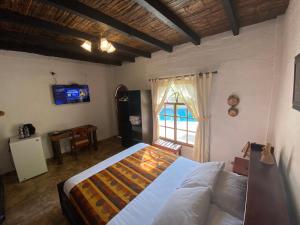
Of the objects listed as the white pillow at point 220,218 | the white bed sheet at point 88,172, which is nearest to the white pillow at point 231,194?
the white pillow at point 220,218

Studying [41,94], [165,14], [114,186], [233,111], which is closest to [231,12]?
[165,14]

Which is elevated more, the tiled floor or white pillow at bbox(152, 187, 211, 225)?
white pillow at bbox(152, 187, 211, 225)

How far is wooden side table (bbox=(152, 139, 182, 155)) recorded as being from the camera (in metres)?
2.87

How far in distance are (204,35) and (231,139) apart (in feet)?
6.37

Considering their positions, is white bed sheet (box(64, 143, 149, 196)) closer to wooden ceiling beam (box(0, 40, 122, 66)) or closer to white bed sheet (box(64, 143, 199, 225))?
white bed sheet (box(64, 143, 199, 225))

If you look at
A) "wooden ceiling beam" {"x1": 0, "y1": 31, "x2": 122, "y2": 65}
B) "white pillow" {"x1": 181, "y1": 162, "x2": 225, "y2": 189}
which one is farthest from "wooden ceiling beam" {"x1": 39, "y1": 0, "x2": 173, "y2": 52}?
"white pillow" {"x1": 181, "y1": 162, "x2": 225, "y2": 189}

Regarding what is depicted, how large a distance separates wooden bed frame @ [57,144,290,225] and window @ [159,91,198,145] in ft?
5.22

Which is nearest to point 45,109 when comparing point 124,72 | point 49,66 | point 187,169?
point 49,66

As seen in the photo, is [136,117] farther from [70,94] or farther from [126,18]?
[126,18]

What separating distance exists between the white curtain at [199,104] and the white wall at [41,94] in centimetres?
276

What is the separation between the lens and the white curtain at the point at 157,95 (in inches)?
119

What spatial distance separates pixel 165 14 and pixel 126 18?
53 centimetres

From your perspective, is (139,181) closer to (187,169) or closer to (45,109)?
(187,169)

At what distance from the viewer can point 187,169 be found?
177cm
